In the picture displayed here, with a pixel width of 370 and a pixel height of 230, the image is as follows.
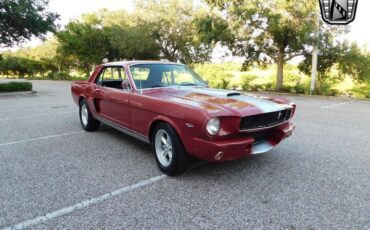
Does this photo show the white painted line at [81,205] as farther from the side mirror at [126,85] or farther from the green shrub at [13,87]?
the green shrub at [13,87]

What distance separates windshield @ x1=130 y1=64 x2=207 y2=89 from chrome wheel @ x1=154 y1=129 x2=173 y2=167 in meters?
0.99

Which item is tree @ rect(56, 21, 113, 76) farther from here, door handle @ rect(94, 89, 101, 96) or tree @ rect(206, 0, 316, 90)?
door handle @ rect(94, 89, 101, 96)

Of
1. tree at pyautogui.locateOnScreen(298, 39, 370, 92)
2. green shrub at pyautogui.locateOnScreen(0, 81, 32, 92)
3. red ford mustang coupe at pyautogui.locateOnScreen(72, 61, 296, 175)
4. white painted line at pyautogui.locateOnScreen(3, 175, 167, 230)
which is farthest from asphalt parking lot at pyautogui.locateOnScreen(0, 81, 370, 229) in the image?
green shrub at pyautogui.locateOnScreen(0, 81, 32, 92)

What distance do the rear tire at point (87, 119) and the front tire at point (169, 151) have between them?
2.67m

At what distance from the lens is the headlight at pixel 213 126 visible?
3.15 meters

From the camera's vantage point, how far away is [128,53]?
26.1 meters

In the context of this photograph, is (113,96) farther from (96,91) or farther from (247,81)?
(247,81)

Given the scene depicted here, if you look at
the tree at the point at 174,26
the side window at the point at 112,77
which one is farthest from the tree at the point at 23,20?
the side window at the point at 112,77

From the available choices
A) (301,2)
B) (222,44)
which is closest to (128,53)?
(222,44)

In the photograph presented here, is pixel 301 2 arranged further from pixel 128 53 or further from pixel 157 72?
pixel 128 53

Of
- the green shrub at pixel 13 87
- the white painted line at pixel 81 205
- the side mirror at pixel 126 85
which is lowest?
the white painted line at pixel 81 205

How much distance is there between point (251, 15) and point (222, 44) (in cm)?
275

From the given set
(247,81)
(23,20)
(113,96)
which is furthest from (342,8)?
(23,20)

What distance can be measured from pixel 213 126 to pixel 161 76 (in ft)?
6.23
